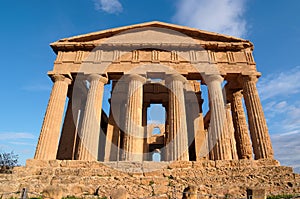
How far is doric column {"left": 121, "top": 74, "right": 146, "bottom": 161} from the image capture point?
15094 mm

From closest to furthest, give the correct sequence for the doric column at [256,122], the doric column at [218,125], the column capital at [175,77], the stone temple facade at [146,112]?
the stone temple facade at [146,112] < the doric column at [256,122] < the doric column at [218,125] < the column capital at [175,77]

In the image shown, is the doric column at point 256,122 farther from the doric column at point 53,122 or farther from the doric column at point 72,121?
the doric column at point 53,122

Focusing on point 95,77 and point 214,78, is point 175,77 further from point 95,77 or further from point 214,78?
point 95,77

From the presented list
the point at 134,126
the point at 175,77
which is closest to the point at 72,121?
the point at 134,126

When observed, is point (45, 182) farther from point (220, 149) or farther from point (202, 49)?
point (202, 49)

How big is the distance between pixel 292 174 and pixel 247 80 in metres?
8.45

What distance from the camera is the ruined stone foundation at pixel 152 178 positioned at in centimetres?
972

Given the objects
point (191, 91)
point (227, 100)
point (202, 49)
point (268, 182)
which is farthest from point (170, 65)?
point (268, 182)

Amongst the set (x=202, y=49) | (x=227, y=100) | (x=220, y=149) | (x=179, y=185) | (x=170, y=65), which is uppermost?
(x=202, y=49)

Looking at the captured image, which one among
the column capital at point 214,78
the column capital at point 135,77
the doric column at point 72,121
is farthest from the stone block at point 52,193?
the column capital at point 214,78

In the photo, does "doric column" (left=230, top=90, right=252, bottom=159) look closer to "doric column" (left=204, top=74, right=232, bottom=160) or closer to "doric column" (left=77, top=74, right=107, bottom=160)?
"doric column" (left=204, top=74, right=232, bottom=160)

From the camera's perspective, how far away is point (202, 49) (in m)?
18.6

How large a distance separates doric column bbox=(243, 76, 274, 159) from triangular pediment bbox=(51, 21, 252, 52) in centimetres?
394

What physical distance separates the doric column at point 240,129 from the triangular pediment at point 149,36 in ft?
17.0
